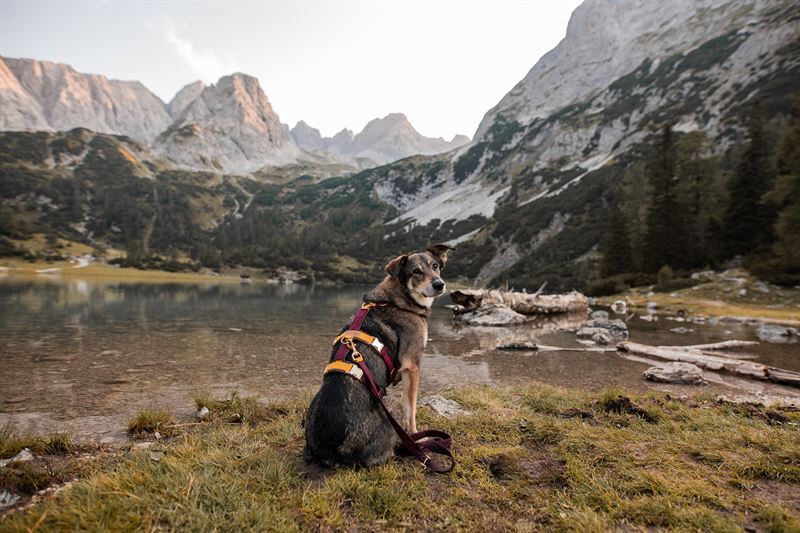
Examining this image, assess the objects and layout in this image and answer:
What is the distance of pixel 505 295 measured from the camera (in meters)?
34.8

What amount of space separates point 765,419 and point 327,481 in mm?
8181

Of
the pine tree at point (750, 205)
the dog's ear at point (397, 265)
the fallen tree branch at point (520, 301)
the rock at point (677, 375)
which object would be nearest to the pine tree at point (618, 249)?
the pine tree at point (750, 205)

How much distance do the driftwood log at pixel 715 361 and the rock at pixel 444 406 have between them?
1098cm

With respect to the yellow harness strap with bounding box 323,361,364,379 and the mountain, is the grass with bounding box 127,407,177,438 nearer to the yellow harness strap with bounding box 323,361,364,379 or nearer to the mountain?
the yellow harness strap with bounding box 323,361,364,379

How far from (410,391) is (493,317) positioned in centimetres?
2495

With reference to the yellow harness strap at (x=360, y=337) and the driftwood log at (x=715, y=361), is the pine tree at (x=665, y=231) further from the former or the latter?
the yellow harness strap at (x=360, y=337)

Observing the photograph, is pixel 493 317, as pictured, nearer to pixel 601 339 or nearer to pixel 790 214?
pixel 601 339

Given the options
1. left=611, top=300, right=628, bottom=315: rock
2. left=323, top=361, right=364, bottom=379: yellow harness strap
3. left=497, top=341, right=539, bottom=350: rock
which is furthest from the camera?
left=611, top=300, right=628, bottom=315: rock

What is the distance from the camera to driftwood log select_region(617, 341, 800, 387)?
36.8 feet

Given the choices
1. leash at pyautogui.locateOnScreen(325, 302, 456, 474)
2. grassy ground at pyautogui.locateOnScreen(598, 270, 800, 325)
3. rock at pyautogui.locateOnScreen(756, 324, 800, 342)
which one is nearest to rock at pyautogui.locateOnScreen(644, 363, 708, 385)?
leash at pyautogui.locateOnScreen(325, 302, 456, 474)

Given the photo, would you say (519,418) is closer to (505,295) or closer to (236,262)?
(505,295)

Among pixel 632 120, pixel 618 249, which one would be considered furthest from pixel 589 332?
pixel 632 120

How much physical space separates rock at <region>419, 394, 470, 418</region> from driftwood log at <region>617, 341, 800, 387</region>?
36.0ft

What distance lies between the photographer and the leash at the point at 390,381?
185 inches
